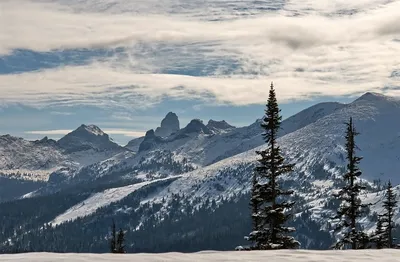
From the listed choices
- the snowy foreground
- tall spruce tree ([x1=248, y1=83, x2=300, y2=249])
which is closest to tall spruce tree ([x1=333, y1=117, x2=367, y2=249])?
tall spruce tree ([x1=248, y1=83, x2=300, y2=249])

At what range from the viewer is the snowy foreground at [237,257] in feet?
35.8

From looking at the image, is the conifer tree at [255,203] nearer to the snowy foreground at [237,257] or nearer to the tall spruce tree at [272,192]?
the tall spruce tree at [272,192]

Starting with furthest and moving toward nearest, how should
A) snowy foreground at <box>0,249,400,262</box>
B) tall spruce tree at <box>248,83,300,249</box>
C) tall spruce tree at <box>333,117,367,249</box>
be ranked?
tall spruce tree at <box>333,117,367,249</box> → tall spruce tree at <box>248,83,300,249</box> → snowy foreground at <box>0,249,400,262</box>

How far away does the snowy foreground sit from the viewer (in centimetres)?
1090

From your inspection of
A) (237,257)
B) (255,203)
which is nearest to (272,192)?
(255,203)

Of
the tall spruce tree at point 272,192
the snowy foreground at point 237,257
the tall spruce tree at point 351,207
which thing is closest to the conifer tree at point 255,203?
the tall spruce tree at point 272,192

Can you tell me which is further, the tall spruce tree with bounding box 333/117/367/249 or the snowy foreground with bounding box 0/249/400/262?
the tall spruce tree with bounding box 333/117/367/249

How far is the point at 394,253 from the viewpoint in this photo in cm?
1384

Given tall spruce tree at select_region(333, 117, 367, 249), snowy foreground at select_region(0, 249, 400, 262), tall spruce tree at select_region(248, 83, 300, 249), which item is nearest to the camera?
snowy foreground at select_region(0, 249, 400, 262)

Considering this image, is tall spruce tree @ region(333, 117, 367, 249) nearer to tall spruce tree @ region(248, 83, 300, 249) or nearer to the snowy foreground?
tall spruce tree @ region(248, 83, 300, 249)

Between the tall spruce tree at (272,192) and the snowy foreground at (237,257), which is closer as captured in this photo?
the snowy foreground at (237,257)

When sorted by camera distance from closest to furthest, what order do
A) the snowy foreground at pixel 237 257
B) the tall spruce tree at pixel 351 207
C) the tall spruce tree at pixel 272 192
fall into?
the snowy foreground at pixel 237 257 < the tall spruce tree at pixel 272 192 < the tall spruce tree at pixel 351 207

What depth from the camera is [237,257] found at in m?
12.0

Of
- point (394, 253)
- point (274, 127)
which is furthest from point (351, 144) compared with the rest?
point (394, 253)
